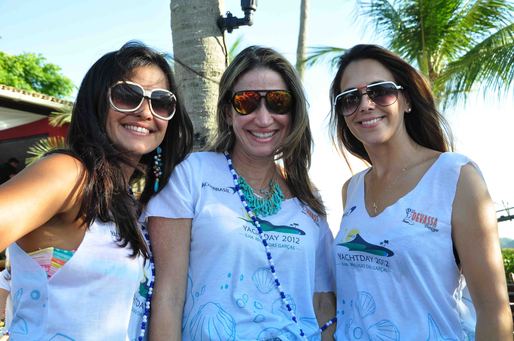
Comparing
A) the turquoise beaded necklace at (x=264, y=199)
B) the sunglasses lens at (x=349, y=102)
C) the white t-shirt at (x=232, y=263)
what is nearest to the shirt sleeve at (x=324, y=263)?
the white t-shirt at (x=232, y=263)

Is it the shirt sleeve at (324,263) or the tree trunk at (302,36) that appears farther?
the tree trunk at (302,36)

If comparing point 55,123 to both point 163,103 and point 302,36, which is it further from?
point 163,103

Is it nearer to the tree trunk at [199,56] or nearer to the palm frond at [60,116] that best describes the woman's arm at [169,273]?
the tree trunk at [199,56]

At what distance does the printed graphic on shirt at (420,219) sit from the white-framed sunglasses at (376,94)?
0.66 meters

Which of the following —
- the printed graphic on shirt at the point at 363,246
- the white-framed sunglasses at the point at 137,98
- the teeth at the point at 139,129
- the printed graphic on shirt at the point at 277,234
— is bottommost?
the printed graphic on shirt at the point at 363,246

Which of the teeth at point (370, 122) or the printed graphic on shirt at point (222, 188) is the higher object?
the teeth at point (370, 122)

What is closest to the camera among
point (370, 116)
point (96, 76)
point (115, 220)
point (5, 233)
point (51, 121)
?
point (5, 233)

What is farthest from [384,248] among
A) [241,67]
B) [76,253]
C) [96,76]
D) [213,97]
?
[213,97]

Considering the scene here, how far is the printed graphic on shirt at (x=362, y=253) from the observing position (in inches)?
107

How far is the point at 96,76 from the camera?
8.64 ft

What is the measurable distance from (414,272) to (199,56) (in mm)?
2704

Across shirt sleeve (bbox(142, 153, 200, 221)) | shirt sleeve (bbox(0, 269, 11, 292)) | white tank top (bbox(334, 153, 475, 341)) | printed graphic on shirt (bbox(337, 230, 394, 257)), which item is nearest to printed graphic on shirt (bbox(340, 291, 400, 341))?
white tank top (bbox(334, 153, 475, 341))

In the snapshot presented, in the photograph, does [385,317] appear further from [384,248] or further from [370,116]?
[370,116]

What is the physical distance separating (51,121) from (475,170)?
12.0 metres
